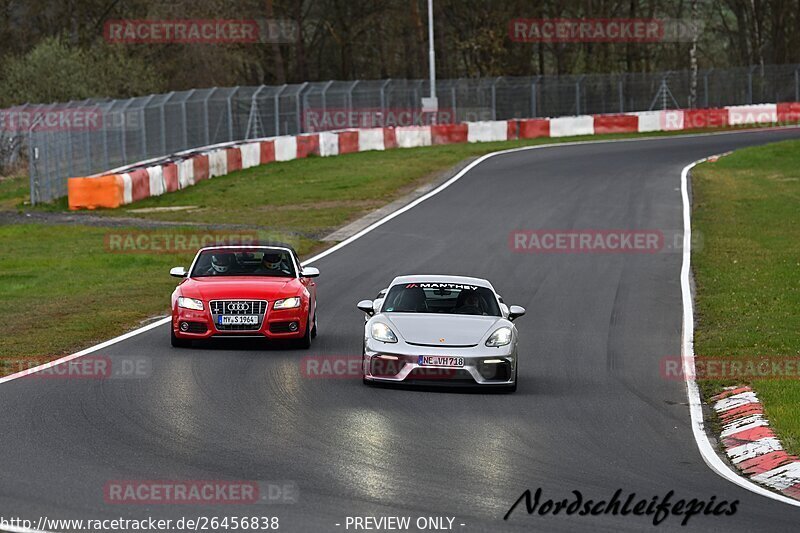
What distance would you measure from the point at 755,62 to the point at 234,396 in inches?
3057

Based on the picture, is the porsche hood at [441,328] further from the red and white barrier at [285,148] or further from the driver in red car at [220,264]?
the red and white barrier at [285,148]

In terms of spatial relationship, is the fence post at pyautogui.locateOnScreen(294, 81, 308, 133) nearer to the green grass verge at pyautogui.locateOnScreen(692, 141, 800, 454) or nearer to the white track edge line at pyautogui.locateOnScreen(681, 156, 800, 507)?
the green grass verge at pyautogui.locateOnScreen(692, 141, 800, 454)

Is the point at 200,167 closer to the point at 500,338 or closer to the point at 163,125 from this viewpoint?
the point at 163,125

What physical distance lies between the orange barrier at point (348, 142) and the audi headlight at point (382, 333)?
116 feet

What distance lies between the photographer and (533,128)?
5503cm

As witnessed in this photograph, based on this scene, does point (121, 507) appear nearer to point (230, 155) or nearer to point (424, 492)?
point (424, 492)

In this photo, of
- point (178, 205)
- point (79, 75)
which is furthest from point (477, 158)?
point (79, 75)

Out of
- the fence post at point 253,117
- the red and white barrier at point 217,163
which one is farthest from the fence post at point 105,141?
the fence post at point 253,117

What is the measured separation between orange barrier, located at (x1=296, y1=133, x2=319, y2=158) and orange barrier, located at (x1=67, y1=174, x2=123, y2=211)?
40.0 ft

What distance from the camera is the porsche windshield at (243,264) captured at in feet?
58.0

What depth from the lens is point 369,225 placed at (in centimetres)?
3116

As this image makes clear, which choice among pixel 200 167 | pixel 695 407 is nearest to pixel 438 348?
pixel 695 407

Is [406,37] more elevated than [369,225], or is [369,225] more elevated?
[406,37]

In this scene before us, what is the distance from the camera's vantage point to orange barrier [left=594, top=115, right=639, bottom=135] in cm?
5672
